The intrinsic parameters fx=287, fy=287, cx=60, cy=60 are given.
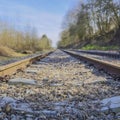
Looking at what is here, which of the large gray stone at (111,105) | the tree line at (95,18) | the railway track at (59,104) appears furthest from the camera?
the tree line at (95,18)

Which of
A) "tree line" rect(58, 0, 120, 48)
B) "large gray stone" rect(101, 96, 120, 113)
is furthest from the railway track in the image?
"tree line" rect(58, 0, 120, 48)

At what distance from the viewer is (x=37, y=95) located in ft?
15.0

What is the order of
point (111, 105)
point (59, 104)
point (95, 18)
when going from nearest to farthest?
point (111, 105) < point (59, 104) < point (95, 18)

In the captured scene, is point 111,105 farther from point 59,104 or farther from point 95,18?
point 95,18

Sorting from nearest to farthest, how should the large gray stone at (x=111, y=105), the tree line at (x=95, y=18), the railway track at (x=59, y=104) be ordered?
the railway track at (x=59, y=104)
the large gray stone at (x=111, y=105)
the tree line at (x=95, y=18)

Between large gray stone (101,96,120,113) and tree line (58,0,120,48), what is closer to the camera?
large gray stone (101,96,120,113)

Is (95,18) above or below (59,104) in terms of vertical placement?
above

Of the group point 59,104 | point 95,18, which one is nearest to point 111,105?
point 59,104

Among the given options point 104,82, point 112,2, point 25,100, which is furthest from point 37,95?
point 112,2

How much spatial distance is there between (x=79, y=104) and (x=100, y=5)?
148ft

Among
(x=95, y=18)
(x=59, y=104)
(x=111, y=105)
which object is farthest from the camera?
(x=95, y=18)

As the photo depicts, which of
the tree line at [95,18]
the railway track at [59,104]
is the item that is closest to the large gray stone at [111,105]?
the railway track at [59,104]

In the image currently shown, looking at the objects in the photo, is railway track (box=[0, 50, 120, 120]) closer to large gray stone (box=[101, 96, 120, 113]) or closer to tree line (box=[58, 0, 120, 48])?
large gray stone (box=[101, 96, 120, 113])

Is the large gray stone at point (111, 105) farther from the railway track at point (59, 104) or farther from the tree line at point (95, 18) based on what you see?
the tree line at point (95, 18)
